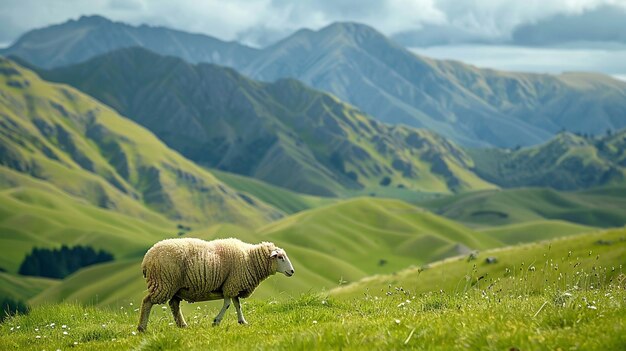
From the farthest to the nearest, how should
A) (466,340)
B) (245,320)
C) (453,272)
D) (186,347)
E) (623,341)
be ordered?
(453,272), (245,320), (186,347), (466,340), (623,341)

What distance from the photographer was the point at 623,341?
10.2 m

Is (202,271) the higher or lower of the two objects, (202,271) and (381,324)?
the lower

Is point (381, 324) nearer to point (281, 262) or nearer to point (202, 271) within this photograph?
point (281, 262)

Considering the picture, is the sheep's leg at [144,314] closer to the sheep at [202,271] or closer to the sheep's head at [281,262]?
the sheep at [202,271]

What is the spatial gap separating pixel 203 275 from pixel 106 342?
3265mm

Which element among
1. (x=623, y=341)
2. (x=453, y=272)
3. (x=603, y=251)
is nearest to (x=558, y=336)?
(x=623, y=341)

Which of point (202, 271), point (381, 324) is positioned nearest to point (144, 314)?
point (202, 271)

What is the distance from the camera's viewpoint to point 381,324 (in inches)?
527

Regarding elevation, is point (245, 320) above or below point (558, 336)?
below

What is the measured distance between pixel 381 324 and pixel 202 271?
6.36 m

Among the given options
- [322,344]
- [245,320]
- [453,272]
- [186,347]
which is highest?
[322,344]

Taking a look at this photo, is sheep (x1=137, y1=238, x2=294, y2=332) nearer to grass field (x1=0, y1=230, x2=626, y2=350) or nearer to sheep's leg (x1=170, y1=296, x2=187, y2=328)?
sheep's leg (x1=170, y1=296, x2=187, y2=328)

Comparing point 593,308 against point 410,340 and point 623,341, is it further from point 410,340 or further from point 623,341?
point 410,340

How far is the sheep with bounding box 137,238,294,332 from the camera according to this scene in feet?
58.6
